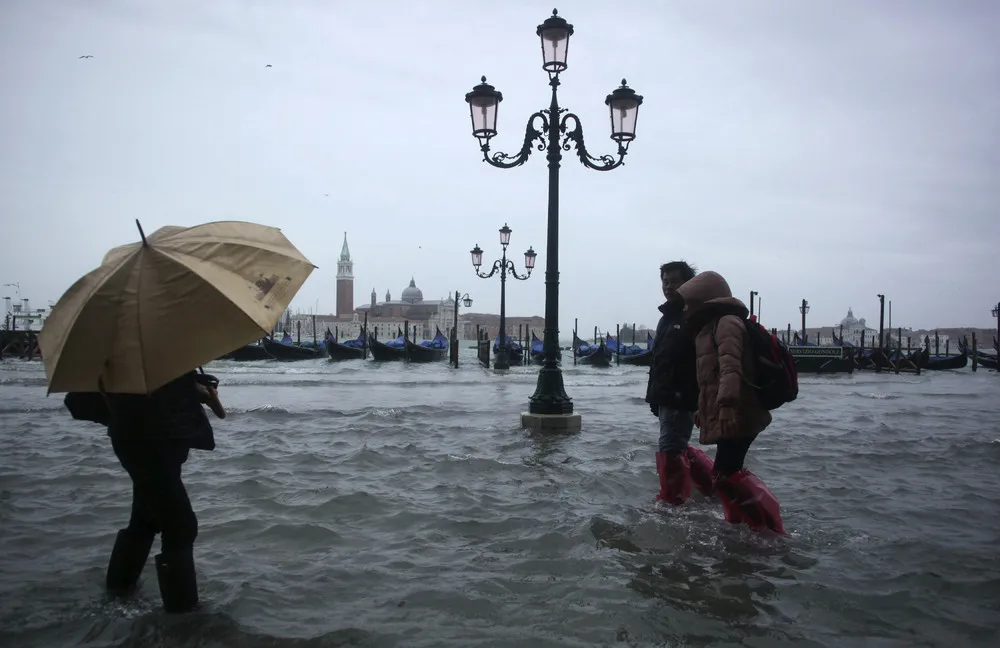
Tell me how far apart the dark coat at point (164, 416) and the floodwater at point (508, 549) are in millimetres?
678

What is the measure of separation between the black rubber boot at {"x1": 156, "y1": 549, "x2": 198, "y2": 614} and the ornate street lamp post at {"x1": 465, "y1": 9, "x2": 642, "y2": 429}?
5341mm

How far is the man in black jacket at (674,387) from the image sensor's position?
3961 millimetres

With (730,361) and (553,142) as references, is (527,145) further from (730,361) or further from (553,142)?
(730,361)

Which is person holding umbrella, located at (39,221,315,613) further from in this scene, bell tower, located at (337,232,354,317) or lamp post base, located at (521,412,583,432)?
bell tower, located at (337,232,354,317)

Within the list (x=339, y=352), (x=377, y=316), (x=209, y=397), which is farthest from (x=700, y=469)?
(x=377, y=316)

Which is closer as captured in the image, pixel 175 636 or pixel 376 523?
pixel 175 636

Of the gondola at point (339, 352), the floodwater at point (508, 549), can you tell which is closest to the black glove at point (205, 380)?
the floodwater at point (508, 549)

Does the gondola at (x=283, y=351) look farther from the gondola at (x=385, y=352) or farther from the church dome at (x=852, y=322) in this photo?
the church dome at (x=852, y=322)

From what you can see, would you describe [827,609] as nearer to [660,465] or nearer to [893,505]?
[660,465]

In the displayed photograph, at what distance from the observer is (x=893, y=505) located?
4359mm

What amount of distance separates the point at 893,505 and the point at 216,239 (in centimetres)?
406

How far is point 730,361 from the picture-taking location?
3.29 meters

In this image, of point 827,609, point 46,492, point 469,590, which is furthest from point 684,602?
point 46,492

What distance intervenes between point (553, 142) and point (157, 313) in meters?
6.55
